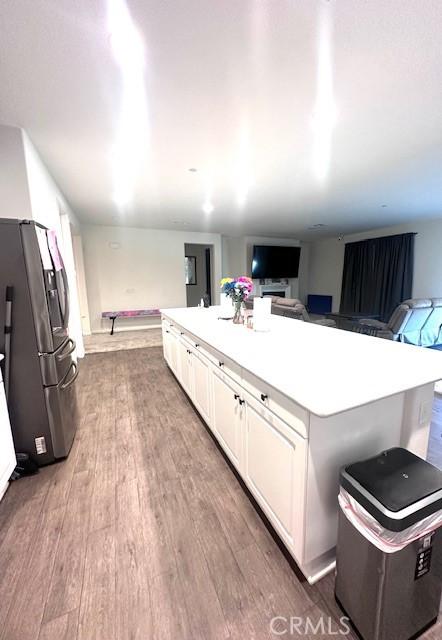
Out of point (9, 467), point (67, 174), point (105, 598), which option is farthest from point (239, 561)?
point (67, 174)

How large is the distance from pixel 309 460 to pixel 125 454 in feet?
5.17

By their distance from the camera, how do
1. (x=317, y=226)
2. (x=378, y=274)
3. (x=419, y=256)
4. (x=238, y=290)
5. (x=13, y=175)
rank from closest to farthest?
(x=13, y=175)
(x=238, y=290)
(x=419, y=256)
(x=317, y=226)
(x=378, y=274)

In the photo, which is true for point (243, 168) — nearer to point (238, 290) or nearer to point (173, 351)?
point (238, 290)

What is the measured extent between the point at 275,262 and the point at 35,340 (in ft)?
23.0

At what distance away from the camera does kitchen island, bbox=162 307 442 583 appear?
101 cm

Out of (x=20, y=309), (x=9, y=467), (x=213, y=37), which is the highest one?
(x=213, y=37)

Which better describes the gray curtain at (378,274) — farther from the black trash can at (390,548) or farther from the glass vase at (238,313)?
the black trash can at (390,548)

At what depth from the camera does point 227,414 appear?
1.69 m

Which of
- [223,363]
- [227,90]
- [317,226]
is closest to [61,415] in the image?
[223,363]

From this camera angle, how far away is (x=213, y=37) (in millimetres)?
1286

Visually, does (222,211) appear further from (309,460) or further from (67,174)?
(309,460)

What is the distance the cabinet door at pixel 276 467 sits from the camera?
105cm

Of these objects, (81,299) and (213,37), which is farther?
(81,299)

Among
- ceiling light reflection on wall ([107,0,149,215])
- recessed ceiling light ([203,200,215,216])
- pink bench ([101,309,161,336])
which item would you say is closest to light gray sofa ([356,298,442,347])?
recessed ceiling light ([203,200,215,216])
